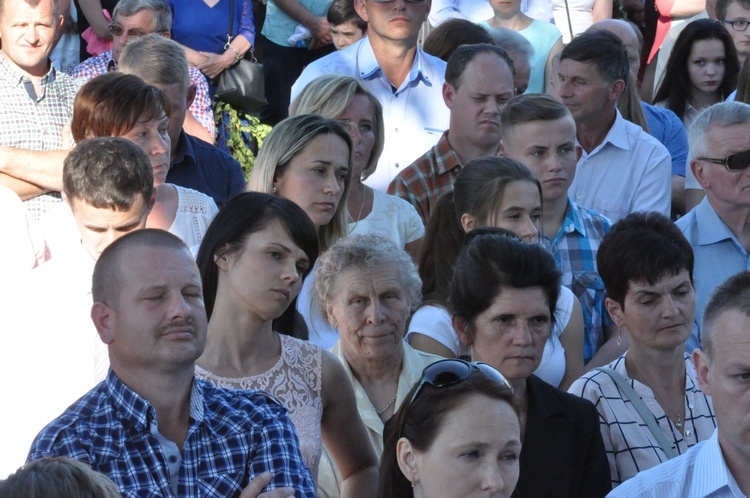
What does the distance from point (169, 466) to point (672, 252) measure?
7.47 ft

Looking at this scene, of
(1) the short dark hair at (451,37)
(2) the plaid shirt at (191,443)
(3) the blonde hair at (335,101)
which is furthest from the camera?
(1) the short dark hair at (451,37)

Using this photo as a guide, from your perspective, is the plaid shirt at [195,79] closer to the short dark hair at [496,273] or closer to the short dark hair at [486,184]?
the short dark hair at [486,184]

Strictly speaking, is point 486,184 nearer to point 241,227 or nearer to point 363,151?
point 363,151

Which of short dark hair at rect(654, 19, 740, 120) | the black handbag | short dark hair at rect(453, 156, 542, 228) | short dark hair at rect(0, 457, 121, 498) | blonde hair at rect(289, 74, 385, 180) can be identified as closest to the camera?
short dark hair at rect(0, 457, 121, 498)

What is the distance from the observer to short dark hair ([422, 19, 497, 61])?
26.5 feet

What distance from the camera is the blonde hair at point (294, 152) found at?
18.3 ft

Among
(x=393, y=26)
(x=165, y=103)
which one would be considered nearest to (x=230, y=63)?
(x=393, y=26)

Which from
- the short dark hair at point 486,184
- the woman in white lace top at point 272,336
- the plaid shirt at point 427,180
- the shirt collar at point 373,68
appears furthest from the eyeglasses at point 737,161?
the woman in white lace top at point 272,336

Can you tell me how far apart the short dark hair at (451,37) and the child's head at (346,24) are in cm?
67

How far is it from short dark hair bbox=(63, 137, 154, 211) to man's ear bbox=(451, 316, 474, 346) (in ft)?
4.25

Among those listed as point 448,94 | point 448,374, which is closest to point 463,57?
point 448,94

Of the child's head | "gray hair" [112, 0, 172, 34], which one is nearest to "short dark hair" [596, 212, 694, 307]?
"gray hair" [112, 0, 172, 34]

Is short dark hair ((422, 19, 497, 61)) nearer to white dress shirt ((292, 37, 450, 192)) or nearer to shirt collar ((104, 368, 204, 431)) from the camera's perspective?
white dress shirt ((292, 37, 450, 192))

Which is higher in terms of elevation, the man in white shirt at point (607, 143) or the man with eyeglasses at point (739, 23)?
the man with eyeglasses at point (739, 23)
